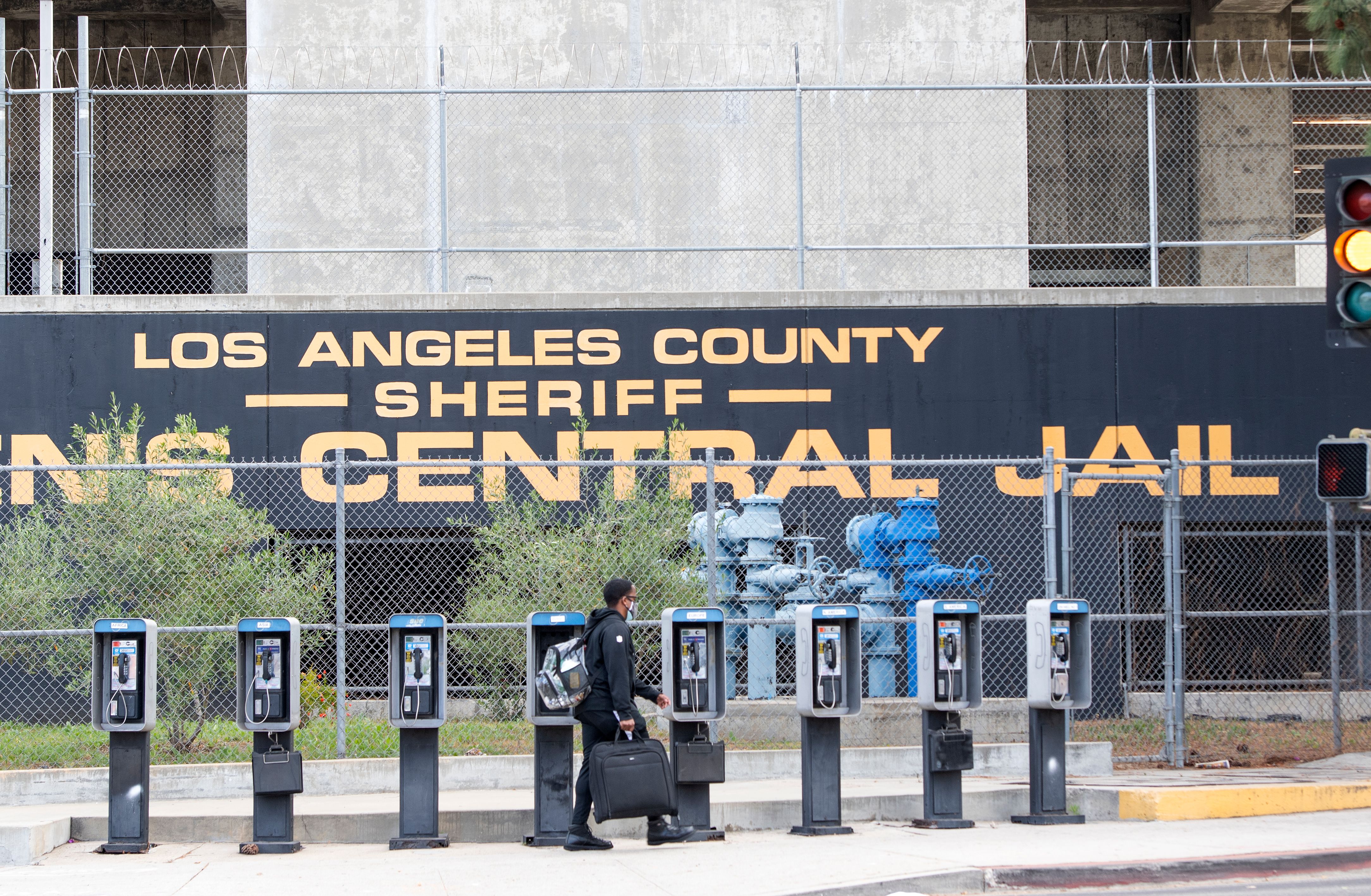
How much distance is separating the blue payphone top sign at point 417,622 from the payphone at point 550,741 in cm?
57

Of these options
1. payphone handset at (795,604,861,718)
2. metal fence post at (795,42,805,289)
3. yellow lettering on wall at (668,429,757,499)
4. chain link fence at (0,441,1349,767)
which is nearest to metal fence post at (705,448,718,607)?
chain link fence at (0,441,1349,767)

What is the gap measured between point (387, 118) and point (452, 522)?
5.93 metres

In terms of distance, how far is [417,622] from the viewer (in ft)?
31.1

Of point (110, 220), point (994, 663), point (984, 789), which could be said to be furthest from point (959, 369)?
point (110, 220)

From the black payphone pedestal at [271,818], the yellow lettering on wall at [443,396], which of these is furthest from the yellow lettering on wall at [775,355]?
the black payphone pedestal at [271,818]

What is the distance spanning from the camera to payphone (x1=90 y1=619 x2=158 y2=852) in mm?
9336

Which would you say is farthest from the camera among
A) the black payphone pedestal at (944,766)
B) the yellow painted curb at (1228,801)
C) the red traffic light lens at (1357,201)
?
the yellow painted curb at (1228,801)

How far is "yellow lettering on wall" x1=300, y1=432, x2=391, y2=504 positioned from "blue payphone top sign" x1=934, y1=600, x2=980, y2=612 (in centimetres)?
713

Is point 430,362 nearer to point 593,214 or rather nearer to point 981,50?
point 593,214

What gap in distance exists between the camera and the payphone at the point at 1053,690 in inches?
397

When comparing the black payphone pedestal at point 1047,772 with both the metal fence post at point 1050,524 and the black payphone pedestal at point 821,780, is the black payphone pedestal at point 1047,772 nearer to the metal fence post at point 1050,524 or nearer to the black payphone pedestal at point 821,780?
the black payphone pedestal at point 821,780

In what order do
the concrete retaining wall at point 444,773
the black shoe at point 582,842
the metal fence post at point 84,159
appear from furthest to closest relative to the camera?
the metal fence post at point 84,159 < the concrete retaining wall at point 444,773 < the black shoe at point 582,842

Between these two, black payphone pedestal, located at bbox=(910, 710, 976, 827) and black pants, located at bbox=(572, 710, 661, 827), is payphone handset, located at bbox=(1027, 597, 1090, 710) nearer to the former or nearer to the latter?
black payphone pedestal, located at bbox=(910, 710, 976, 827)

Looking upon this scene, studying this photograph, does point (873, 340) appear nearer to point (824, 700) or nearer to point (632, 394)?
point (632, 394)
